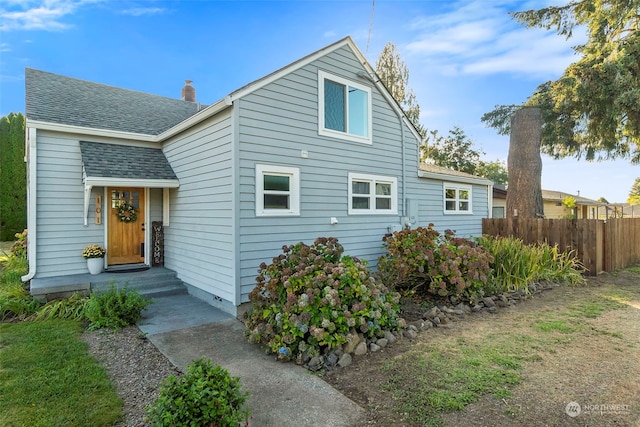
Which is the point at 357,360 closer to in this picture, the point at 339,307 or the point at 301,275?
the point at 339,307

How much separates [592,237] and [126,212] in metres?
11.9

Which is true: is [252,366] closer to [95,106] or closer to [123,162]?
[123,162]

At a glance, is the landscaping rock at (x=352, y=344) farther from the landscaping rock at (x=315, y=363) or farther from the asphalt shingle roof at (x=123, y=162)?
the asphalt shingle roof at (x=123, y=162)

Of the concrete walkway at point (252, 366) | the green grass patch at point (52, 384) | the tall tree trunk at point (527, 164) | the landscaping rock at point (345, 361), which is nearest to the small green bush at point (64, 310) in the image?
the green grass patch at point (52, 384)

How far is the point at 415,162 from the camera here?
9312mm

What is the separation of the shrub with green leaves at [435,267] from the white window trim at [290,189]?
7.00 feet

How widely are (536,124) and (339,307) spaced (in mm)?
11077

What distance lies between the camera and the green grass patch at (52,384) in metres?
2.73

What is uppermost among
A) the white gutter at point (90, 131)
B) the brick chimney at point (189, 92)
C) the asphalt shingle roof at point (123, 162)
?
the brick chimney at point (189, 92)

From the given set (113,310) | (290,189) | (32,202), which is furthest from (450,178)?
(32,202)

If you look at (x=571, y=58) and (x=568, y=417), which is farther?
(x=571, y=58)

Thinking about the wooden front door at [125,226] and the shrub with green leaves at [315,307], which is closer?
the shrub with green leaves at [315,307]

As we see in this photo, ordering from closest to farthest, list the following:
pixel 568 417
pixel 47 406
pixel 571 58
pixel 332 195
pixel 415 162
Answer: pixel 568 417, pixel 47 406, pixel 332 195, pixel 415 162, pixel 571 58

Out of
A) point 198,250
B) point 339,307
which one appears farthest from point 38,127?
point 339,307
